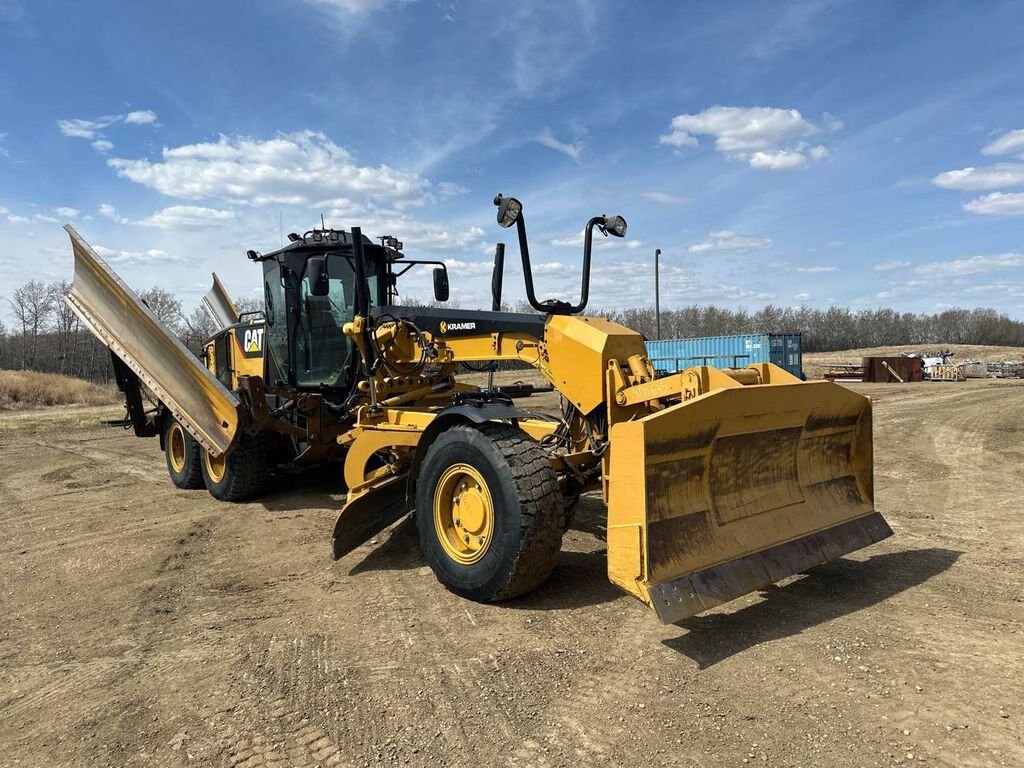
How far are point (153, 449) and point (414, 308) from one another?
33.8ft

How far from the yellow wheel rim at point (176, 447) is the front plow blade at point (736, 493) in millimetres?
7386

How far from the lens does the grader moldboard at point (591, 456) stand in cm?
370

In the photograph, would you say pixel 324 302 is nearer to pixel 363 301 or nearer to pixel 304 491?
pixel 363 301

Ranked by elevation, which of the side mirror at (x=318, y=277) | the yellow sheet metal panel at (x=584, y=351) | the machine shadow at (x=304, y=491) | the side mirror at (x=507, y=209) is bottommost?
the machine shadow at (x=304, y=491)

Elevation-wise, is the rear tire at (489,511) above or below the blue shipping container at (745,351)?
below

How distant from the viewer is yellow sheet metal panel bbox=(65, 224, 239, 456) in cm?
739

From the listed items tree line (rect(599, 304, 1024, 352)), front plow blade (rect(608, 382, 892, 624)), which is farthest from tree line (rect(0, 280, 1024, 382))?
front plow blade (rect(608, 382, 892, 624))

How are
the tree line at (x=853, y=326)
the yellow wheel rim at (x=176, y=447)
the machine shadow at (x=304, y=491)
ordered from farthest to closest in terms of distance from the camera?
the tree line at (x=853, y=326), the yellow wheel rim at (x=176, y=447), the machine shadow at (x=304, y=491)

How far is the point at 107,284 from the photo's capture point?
25.7 feet

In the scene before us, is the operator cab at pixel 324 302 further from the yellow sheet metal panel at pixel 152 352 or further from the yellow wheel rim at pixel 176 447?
the yellow wheel rim at pixel 176 447

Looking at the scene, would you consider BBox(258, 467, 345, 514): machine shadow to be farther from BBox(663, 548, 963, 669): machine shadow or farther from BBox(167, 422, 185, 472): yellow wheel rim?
BBox(663, 548, 963, 669): machine shadow

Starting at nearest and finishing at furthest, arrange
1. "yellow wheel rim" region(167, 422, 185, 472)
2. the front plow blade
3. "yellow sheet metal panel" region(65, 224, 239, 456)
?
the front plow blade < "yellow sheet metal panel" region(65, 224, 239, 456) < "yellow wheel rim" region(167, 422, 185, 472)

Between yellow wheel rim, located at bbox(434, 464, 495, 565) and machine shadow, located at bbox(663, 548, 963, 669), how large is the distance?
1319 mm

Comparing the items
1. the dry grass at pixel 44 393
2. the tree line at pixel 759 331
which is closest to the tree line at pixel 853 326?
the tree line at pixel 759 331
